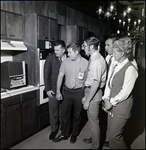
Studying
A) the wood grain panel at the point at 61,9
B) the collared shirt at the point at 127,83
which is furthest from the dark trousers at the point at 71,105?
the wood grain panel at the point at 61,9

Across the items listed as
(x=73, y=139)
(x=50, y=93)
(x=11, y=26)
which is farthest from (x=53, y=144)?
(x=11, y=26)

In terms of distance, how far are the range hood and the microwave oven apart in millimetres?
191

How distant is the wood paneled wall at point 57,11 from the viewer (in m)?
2.28

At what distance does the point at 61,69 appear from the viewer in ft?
6.79

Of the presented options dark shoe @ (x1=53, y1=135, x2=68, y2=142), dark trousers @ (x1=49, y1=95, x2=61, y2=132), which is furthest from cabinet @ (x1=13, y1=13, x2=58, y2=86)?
dark shoe @ (x1=53, y1=135, x2=68, y2=142)

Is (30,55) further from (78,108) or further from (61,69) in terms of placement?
(78,108)

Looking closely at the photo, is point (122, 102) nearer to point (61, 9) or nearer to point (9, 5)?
point (9, 5)

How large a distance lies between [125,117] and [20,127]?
1.38 meters

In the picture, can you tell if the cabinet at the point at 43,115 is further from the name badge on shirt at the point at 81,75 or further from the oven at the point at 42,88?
the name badge on shirt at the point at 81,75

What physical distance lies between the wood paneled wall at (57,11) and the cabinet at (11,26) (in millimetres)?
150

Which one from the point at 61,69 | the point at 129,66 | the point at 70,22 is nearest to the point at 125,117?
the point at 129,66

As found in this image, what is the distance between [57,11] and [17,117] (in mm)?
2233

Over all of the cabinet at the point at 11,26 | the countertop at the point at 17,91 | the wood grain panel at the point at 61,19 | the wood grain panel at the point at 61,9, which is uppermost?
the wood grain panel at the point at 61,9

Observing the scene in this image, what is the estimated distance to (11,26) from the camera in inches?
Result: 82.7
